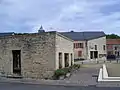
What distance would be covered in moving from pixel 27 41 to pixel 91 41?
4838 cm

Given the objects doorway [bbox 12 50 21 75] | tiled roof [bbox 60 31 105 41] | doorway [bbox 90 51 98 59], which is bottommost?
doorway [bbox 12 50 21 75]

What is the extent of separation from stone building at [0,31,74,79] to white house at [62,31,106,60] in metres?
44.2

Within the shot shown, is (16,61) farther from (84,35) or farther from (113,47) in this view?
(113,47)

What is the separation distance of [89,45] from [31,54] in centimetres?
4766

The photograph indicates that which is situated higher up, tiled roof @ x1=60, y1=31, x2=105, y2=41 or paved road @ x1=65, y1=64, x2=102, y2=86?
tiled roof @ x1=60, y1=31, x2=105, y2=41

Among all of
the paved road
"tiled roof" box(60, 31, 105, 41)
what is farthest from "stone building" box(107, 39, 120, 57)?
the paved road

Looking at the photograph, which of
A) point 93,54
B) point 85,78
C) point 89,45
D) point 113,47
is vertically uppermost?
point 113,47

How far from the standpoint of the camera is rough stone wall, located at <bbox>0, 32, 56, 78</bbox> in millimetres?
21859

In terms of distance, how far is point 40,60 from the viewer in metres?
22.1

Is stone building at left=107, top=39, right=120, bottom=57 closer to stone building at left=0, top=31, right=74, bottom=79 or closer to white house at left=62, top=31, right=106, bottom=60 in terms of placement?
white house at left=62, top=31, right=106, bottom=60

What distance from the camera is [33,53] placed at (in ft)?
73.4

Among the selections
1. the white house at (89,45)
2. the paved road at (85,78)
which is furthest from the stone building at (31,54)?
the white house at (89,45)

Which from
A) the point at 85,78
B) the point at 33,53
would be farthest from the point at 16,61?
the point at 85,78

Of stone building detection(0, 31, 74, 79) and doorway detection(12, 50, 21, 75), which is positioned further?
doorway detection(12, 50, 21, 75)
